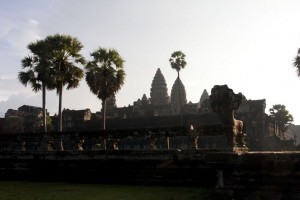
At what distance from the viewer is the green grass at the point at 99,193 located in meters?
9.16

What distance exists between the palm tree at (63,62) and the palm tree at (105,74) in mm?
4298

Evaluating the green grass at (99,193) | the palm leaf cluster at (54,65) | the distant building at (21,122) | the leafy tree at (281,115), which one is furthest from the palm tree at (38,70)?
the leafy tree at (281,115)

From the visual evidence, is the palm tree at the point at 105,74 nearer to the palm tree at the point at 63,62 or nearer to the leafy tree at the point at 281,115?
the palm tree at the point at 63,62

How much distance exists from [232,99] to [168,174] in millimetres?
4733

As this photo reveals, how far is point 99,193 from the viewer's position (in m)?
10.0

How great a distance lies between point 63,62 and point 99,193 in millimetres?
18238

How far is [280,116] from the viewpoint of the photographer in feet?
258

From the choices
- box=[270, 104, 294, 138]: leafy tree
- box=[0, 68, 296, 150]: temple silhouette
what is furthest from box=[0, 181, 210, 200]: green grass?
box=[270, 104, 294, 138]: leafy tree

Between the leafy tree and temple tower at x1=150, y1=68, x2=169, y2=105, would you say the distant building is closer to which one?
temple tower at x1=150, y1=68, x2=169, y2=105

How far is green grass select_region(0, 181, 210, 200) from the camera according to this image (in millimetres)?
9156

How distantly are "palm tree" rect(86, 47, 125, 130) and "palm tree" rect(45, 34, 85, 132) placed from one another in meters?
4.30

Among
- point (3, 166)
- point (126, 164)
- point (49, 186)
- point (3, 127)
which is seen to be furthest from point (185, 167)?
point (3, 127)

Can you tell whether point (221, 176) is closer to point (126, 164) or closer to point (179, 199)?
point (179, 199)

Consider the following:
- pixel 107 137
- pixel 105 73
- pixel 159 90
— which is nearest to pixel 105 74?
pixel 105 73
